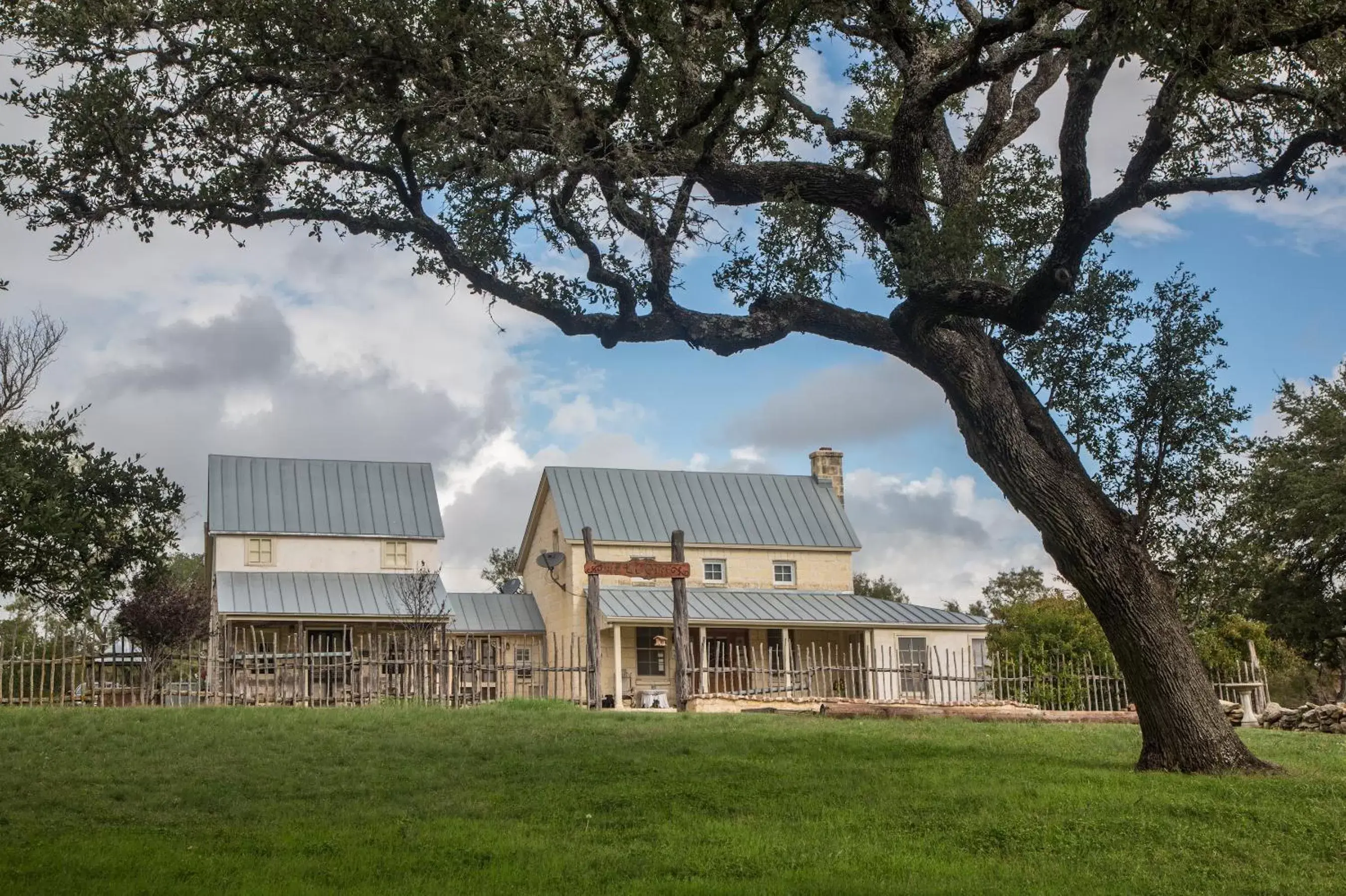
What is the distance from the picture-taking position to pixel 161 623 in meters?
30.3

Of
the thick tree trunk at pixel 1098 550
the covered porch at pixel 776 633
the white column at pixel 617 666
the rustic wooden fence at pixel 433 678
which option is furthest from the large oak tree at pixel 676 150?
the covered porch at pixel 776 633

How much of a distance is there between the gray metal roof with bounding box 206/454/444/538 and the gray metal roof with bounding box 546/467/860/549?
14.4ft

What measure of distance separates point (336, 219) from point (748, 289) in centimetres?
493

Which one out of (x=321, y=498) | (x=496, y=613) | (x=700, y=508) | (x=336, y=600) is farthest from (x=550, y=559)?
(x=321, y=498)

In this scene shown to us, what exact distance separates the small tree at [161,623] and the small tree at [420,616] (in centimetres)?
476

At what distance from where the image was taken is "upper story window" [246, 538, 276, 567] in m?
37.7

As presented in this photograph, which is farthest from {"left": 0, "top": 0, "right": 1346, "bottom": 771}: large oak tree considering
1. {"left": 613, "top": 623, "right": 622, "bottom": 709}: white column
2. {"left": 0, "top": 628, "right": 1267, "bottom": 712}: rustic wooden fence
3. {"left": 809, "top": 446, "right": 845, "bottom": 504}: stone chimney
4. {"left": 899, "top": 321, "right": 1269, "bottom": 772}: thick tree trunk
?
{"left": 809, "top": 446, "right": 845, "bottom": 504}: stone chimney

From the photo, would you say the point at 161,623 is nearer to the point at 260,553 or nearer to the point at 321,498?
the point at 260,553

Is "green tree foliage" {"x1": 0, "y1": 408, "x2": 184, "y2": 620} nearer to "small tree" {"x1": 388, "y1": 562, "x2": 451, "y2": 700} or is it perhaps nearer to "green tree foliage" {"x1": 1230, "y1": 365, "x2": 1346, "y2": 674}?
"small tree" {"x1": 388, "y1": 562, "x2": 451, "y2": 700}

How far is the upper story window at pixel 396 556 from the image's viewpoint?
128 feet

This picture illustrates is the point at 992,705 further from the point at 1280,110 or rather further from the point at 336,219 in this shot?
the point at 336,219

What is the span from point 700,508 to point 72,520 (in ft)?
101

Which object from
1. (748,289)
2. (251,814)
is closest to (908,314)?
(748,289)

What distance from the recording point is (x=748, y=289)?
1561 centimetres
